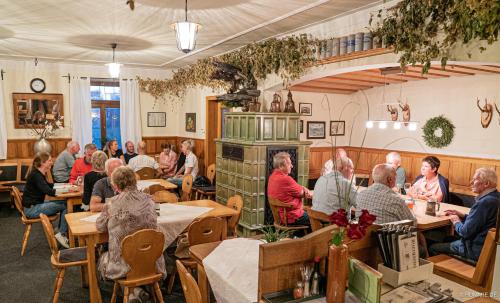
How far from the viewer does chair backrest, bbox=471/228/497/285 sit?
2.86 m

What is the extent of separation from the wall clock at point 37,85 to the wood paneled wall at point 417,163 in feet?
21.0

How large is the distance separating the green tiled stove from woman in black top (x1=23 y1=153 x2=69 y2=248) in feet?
8.36

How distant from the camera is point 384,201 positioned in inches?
129

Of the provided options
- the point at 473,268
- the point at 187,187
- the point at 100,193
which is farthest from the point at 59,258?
the point at 473,268

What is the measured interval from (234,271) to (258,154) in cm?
302

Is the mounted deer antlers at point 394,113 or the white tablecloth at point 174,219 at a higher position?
the mounted deer antlers at point 394,113

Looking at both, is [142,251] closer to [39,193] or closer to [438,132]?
[39,193]

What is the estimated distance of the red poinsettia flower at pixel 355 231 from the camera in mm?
1830

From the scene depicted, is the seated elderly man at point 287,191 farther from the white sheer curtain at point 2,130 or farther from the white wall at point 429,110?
the white sheer curtain at point 2,130

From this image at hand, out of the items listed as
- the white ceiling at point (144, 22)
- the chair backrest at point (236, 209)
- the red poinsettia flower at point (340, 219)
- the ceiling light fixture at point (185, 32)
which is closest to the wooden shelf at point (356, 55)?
the white ceiling at point (144, 22)

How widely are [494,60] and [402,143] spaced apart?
4.62 meters

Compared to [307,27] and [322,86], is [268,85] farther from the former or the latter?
[322,86]

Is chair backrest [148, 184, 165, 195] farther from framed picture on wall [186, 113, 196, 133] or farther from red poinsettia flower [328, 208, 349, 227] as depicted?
framed picture on wall [186, 113, 196, 133]

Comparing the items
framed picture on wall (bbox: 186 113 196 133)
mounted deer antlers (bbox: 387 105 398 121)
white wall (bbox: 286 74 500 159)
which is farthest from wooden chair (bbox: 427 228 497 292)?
framed picture on wall (bbox: 186 113 196 133)
